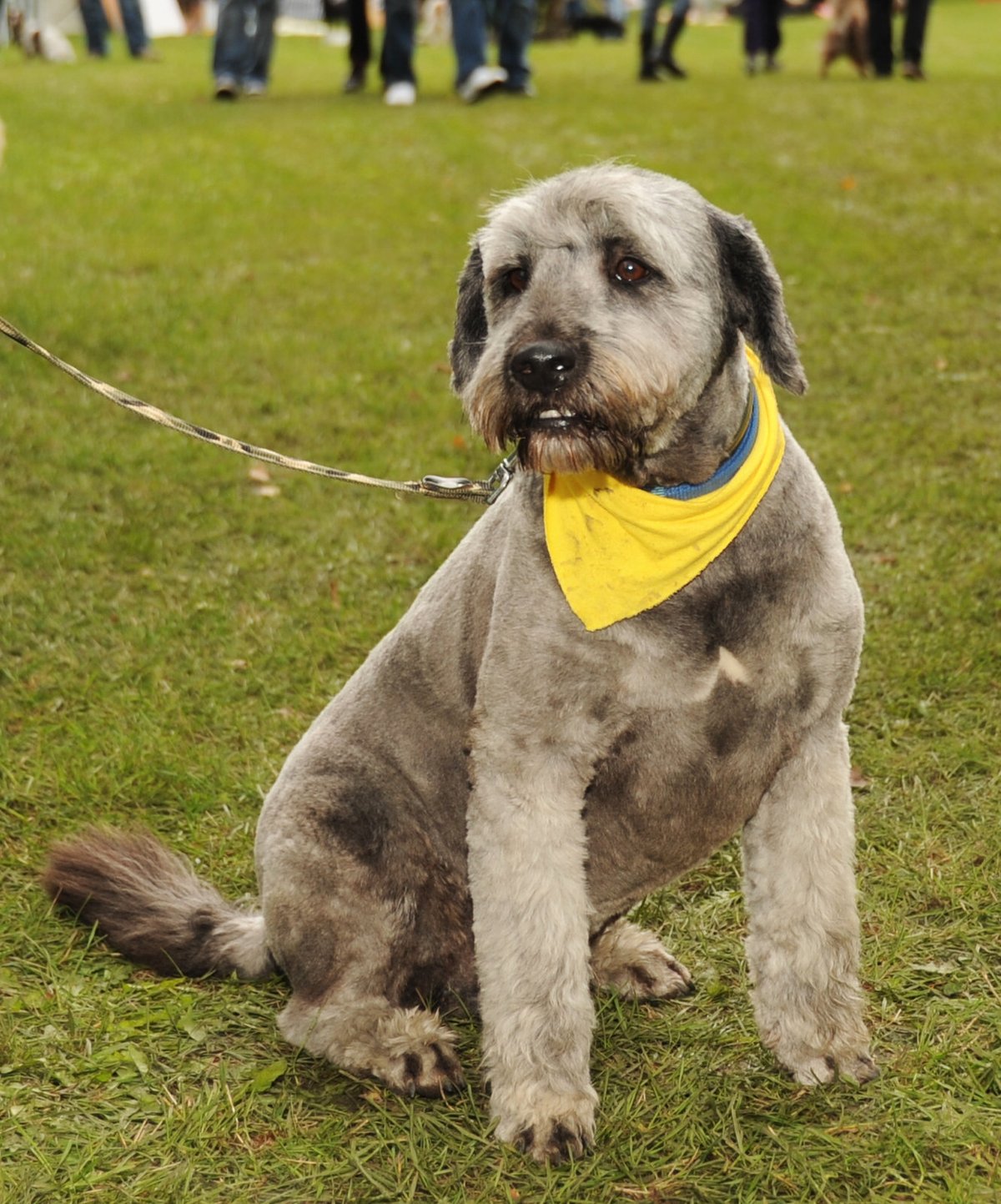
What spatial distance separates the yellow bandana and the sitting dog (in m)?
17.8

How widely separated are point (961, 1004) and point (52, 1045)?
2400 millimetres

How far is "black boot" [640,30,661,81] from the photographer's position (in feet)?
60.5

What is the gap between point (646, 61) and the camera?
61.0 ft

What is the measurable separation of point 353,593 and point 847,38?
16.3m

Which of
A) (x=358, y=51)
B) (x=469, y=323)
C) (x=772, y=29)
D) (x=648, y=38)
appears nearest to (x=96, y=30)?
(x=358, y=51)

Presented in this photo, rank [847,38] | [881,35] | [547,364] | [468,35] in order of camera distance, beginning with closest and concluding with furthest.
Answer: [547,364]
[468,35]
[881,35]
[847,38]

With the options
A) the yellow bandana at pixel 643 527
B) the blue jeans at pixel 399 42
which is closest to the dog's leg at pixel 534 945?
the yellow bandana at pixel 643 527

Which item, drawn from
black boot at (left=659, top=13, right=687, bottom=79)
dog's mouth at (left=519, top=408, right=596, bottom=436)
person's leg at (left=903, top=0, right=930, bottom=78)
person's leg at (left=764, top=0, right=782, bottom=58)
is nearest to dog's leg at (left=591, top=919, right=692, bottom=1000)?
dog's mouth at (left=519, top=408, right=596, bottom=436)

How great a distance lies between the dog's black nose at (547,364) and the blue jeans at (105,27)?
22.6m

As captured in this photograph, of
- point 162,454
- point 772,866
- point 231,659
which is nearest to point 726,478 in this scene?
point 772,866

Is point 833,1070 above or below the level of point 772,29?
below

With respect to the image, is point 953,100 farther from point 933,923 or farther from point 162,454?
point 933,923

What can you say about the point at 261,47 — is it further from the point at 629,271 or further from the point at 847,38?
the point at 629,271

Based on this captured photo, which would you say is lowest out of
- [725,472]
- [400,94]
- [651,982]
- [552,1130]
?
[651,982]
